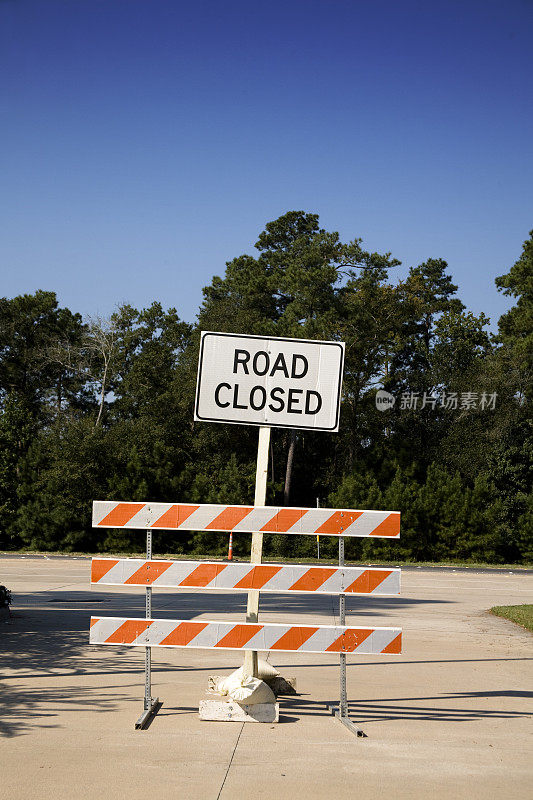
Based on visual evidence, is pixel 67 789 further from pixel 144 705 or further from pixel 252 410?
pixel 252 410

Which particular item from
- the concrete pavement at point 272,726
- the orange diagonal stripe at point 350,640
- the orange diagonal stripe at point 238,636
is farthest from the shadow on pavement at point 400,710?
the orange diagonal stripe at point 238,636

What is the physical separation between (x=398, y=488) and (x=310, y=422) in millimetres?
31482

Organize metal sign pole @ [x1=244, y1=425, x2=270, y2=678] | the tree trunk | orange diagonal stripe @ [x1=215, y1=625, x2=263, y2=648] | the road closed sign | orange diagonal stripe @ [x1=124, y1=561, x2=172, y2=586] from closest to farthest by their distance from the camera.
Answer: orange diagonal stripe @ [x1=215, y1=625, x2=263, y2=648], orange diagonal stripe @ [x1=124, y1=561, x2=172, y2=586], metal sign pole @ [x1=244, y1=425, x2=270, y2=678], the road closed sign, the tree trunk

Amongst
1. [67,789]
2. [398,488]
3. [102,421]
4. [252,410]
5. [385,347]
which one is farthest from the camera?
[102,421]

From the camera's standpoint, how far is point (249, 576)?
24.0 ft

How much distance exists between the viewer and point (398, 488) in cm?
3888

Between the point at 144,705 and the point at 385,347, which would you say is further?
the point at 385,347

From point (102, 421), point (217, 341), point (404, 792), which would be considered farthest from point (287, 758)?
point (102, 421)

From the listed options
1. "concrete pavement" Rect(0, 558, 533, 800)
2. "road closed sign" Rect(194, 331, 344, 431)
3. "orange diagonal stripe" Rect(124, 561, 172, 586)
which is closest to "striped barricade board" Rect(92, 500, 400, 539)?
"orange diagonal stripe" Rect(124, 561, 172, 586)

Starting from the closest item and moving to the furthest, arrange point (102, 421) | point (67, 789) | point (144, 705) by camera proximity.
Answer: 1. point (67, 789)
2. point (144, 705)
3. point (102, 421)

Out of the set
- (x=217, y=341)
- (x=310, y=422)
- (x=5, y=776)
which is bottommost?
(x=5, y=776)

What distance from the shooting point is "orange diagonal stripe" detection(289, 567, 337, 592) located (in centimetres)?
730

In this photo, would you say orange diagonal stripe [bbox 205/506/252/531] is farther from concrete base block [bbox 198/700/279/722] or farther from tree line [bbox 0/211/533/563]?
tree line [bbox 0/211/533/563]

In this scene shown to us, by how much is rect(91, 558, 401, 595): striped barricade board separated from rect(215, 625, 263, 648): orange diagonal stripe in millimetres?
327
